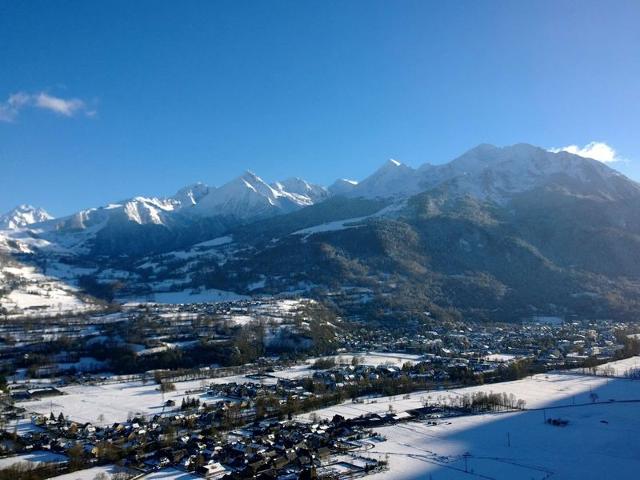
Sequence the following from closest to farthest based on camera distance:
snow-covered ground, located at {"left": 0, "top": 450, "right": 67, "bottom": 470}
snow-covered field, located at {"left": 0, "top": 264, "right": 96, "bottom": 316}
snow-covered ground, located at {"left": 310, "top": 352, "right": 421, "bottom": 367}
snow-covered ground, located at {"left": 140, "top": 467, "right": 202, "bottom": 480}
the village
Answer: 1. snow-covered ground, located at {"left": 140, "top": 467, "right": 202, "bottom": 480}
2. snow-covered ground, located at {"left": 0, "top": 450, "right": 67, "bottom": 470}
3. the village
4. snow-covered ground, located at {"left": 310, "top": 352, "right": 421, "bottom": 367}
5. snow-covered field, located at {"left": 0, "top": 264, "right": 96, "bottom": 316}

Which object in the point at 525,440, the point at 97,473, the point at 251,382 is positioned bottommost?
the point at 525,440

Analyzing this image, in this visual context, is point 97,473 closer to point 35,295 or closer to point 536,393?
point 536,393

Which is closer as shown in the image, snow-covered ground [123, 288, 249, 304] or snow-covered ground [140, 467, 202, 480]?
snow-covered ground [140, 467, 202, 480]

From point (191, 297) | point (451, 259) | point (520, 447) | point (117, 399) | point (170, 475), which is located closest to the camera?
point (170, 475)

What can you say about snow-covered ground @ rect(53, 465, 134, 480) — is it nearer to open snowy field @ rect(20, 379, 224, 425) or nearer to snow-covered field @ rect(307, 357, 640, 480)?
open snowy field @ rect(20, 379, 224, 425)

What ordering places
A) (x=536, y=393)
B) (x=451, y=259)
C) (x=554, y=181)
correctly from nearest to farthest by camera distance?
(x=536, y=393) < (x=451, y=259) < (x=554, y=181)

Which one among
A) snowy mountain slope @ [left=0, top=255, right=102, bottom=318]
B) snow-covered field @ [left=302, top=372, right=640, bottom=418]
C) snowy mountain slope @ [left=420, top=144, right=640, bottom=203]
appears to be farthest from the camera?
snowy mountain slope @ [left=420, top=144, right=640, bottom=203]

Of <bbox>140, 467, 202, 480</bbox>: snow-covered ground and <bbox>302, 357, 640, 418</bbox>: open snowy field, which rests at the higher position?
<bbox>140, 467, 202, 480</bbox>: snow-covered ground

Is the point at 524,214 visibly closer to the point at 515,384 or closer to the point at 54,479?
the point at 515,384

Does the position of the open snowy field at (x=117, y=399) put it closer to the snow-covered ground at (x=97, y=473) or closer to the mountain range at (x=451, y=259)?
the snow-covered ground at (x=97, y=473)

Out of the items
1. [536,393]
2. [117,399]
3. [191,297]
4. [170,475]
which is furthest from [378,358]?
[191,297]

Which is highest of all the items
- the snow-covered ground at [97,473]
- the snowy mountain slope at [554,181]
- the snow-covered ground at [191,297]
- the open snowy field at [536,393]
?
the snowy mountain slope at [554,181]

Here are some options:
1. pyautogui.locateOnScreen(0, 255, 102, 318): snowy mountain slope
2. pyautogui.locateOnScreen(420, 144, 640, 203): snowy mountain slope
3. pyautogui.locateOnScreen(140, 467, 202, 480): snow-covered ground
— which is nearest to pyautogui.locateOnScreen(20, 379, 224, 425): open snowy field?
pyautogui.locateOnScreen(140, 467, 202, 480): snow-covered ground

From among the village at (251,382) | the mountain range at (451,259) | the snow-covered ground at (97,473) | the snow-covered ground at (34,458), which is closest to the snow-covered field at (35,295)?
the mountain range at (451,259)
